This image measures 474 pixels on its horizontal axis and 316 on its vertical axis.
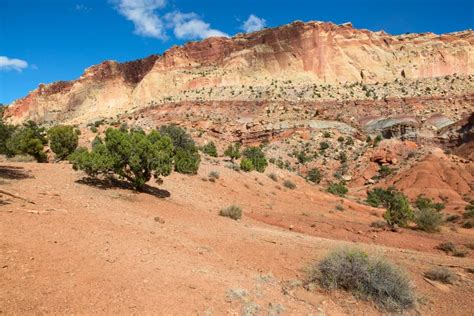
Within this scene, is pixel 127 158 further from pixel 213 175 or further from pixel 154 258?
pixel 213 175

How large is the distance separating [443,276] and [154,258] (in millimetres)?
6287

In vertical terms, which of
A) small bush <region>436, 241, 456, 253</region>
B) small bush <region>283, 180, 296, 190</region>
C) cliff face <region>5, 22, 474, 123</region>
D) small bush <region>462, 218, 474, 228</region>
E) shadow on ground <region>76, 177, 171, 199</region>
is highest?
cliff face <region>5, 22, 474, 123</region>

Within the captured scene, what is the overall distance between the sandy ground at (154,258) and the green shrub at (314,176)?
2606 cm

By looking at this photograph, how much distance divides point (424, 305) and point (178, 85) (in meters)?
78.7

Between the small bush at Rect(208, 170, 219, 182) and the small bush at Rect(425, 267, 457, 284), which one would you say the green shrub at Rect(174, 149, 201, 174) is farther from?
the small bush at Rect(425, 267, 457, 284)

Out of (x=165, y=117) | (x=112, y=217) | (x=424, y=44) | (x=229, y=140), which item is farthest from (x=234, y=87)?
(x=112, y=217)

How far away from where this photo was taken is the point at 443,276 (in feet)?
26.3

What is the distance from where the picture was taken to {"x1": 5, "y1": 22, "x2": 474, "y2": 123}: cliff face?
77062 millimetres

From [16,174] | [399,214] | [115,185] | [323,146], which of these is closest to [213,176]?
[115,185]

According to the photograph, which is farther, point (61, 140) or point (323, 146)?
point (323, 146)

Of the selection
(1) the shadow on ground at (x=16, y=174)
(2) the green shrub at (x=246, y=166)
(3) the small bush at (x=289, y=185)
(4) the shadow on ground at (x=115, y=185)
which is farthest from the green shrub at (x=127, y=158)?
(3) the small bush at (x=289, y=185)

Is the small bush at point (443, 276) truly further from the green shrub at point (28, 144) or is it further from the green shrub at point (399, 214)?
the green shrub at point (28, 144)

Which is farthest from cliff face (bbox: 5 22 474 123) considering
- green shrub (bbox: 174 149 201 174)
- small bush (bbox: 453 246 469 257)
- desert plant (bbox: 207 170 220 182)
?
small bush (bbox: 453 246 469 257)

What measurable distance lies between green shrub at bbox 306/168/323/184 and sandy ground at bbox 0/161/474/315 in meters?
26.1
